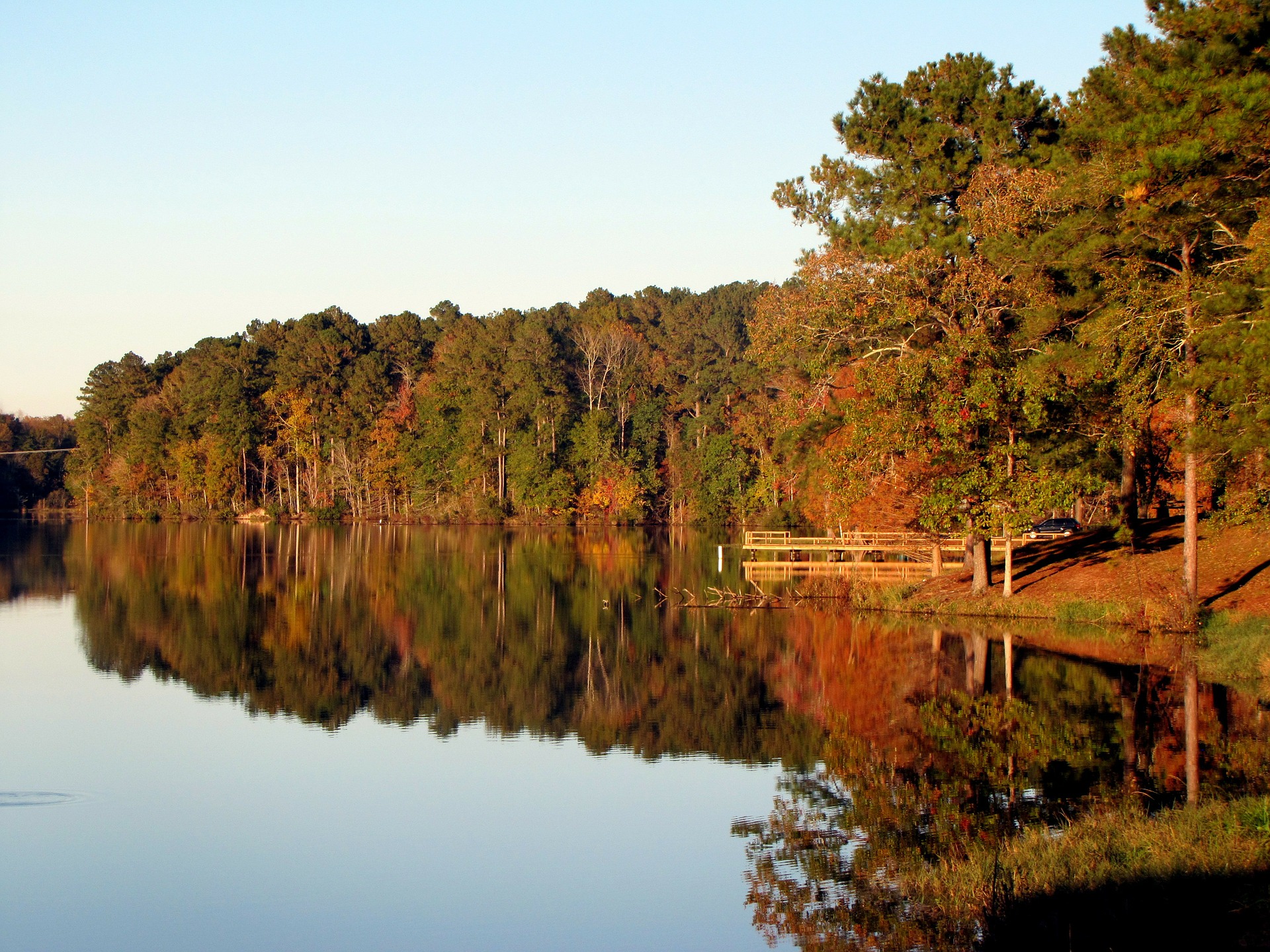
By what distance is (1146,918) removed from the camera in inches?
367

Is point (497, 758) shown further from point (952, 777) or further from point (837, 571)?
point (837, 571)

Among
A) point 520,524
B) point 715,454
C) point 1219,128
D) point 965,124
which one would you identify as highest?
point 965,124

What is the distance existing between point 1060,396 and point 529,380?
72345 mm

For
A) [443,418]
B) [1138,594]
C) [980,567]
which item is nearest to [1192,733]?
[1138,594]

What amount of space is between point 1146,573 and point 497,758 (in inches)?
747

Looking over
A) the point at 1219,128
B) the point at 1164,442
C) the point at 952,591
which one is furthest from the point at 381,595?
the point at 1219,128

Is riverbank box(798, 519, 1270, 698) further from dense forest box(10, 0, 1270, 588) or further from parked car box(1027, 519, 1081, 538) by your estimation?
parked car box(1027, 519, 1081, 538)

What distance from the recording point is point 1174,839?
10570mm

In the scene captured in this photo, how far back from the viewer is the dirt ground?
26.0 metres

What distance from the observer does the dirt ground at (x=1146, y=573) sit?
26.0 m

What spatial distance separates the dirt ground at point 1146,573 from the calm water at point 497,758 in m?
2.50

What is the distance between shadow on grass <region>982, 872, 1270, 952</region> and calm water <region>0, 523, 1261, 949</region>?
1.43 metres

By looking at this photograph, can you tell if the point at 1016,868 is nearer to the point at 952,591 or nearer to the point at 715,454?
the point at 952,591

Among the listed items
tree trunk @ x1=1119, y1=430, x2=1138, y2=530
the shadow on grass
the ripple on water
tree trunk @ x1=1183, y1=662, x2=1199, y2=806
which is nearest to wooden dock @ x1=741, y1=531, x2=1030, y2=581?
tree trunk @ x1=1119, y1=430, x2=1138, y2=530
